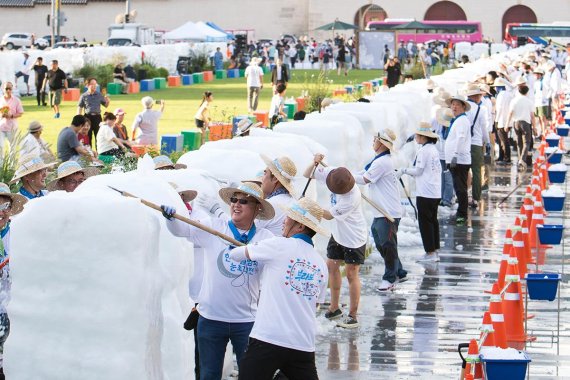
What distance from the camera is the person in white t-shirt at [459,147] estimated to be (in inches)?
714

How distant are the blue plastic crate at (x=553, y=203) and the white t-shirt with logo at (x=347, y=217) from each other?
5.27m

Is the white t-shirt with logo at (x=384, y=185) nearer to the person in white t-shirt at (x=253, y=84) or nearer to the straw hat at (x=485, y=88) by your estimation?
the straw hat at (x=485, y=88)

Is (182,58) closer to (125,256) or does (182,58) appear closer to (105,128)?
(105,128)

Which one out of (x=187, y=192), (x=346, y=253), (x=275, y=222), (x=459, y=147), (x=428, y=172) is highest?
(x=187, y=192)

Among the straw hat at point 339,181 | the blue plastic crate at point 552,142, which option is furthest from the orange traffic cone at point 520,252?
the blue plastic crate at point 552,142

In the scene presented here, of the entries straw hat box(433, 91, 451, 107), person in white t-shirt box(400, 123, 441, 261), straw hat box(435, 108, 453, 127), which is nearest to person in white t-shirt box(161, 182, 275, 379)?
person in white t-shirt box(400, 123, 441, 261)

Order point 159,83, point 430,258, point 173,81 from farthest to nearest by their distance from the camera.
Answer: point 173,81, point 159,83, point 430,258

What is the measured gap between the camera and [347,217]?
12.4 m

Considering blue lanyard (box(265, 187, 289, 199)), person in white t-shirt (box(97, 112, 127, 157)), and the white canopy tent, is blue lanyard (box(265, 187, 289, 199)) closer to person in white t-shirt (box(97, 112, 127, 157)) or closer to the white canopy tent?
person in white t-shirt (box(97, 112, 127, 157))

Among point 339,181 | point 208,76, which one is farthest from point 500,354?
point 208,76

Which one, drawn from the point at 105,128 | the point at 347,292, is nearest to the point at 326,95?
the point at 105,128

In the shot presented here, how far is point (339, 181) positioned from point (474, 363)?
3055mm

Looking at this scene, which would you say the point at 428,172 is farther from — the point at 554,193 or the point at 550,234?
the point at 554,193

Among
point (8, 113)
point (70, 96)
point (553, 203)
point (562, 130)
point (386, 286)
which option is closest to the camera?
point (386, 286)
